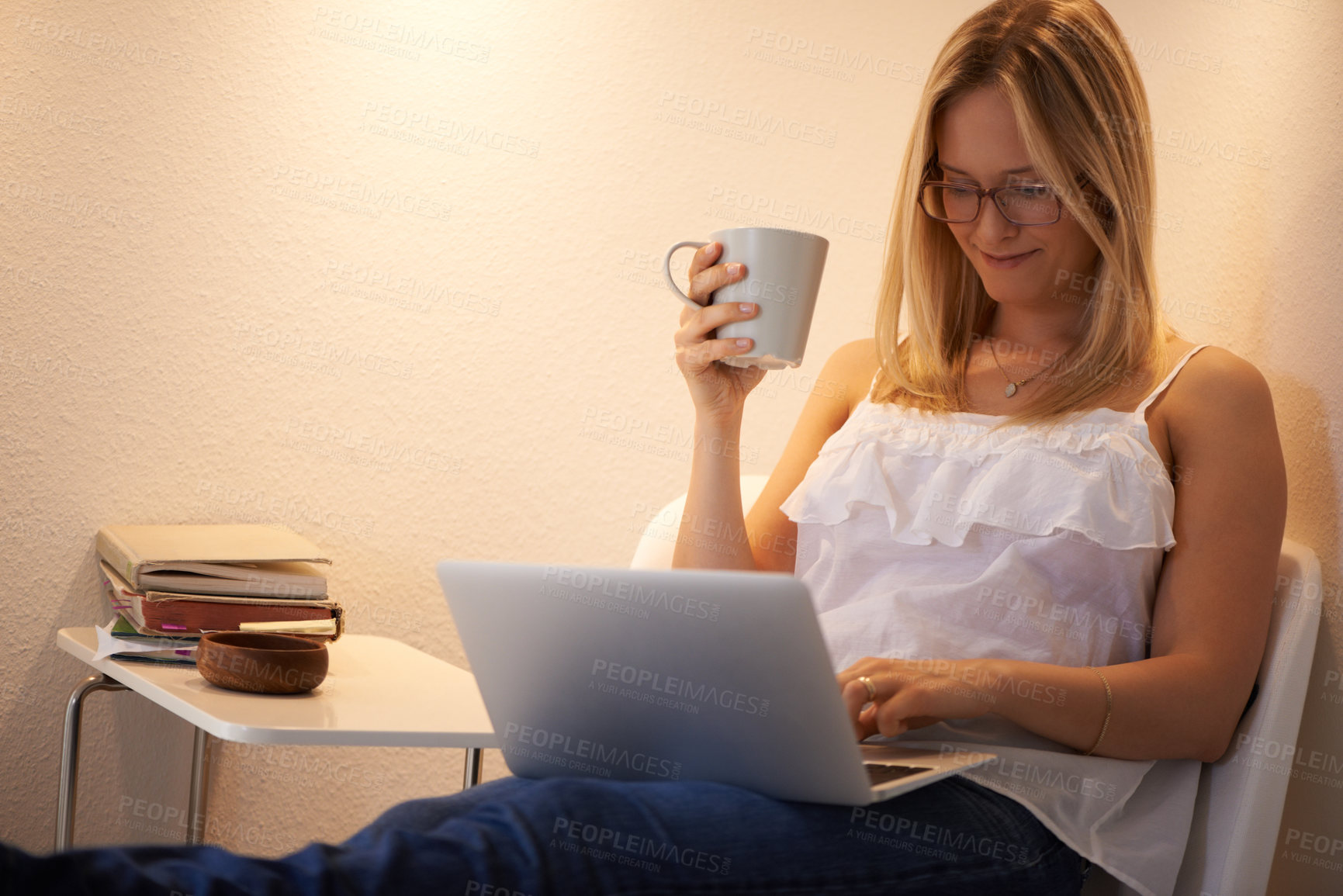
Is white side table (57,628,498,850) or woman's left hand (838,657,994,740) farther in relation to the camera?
white side table (57,628,498,850)

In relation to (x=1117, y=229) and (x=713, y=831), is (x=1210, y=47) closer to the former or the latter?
(x=1117, y=229)

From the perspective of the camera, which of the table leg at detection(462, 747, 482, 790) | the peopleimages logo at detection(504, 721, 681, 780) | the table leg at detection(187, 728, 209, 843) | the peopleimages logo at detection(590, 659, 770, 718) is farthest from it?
the table leg at detection(187, 728, 209, 843)

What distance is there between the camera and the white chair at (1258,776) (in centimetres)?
94

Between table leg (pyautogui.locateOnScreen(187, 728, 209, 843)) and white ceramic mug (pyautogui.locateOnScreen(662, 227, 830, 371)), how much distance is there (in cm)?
98

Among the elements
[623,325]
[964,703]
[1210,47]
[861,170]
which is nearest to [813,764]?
[964,703]

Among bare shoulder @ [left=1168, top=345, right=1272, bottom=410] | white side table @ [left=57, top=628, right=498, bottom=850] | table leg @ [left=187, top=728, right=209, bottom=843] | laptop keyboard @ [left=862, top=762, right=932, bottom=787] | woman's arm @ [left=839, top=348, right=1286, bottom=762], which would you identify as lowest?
table leg @ [left=187, top=728, right=209, bottom=843]

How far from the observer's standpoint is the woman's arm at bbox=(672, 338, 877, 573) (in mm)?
1203

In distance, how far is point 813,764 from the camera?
70 centimetres

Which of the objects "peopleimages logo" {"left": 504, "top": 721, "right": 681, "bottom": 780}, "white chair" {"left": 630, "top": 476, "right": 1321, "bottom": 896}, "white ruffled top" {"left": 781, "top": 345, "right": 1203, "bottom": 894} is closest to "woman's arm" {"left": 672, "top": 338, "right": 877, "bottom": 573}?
"white ruffled top" {"left": 781, "top": 345, "right": 1203, "bottom": 894}

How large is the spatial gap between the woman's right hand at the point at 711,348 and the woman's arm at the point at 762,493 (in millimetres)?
21

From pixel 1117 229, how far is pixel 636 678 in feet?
2.36

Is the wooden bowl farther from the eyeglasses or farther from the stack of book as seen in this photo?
the eyeglasses

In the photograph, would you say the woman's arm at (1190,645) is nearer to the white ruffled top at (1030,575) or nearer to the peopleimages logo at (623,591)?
the white ruffled top at (1030,575)

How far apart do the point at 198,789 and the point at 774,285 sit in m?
1.10
